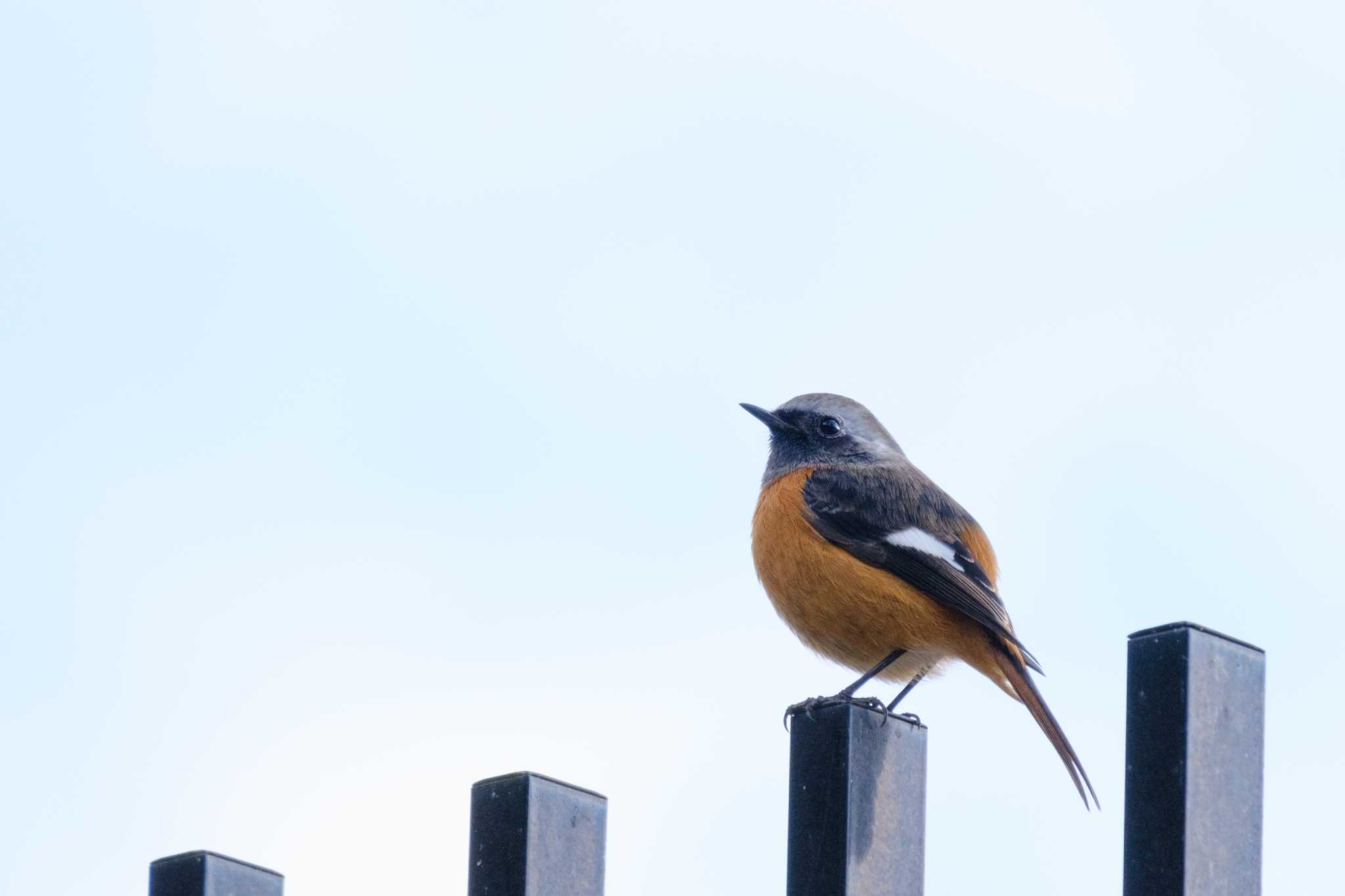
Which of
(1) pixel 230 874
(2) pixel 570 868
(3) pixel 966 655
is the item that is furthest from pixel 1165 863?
(3) pixel 966 655

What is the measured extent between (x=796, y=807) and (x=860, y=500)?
3.60m

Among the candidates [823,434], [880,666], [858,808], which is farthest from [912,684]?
[858,808]

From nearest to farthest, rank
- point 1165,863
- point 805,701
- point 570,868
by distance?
point 1165,863
point 570,868
point 805,701

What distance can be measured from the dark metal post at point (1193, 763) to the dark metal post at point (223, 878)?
1355 millimetres

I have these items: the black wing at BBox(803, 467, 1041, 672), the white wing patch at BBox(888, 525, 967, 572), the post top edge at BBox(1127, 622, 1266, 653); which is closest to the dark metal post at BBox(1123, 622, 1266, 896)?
the post top edge at BBox(1127, 622, 1266, 653)

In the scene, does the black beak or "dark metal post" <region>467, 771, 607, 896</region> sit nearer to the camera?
"dark metal post" <region>467, 771, 607, 896</region>

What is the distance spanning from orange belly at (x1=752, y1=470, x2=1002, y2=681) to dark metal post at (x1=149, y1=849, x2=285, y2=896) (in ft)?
10.3

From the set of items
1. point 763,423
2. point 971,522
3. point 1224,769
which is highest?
point 763,423

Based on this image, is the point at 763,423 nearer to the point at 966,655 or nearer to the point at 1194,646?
the point at 966,655

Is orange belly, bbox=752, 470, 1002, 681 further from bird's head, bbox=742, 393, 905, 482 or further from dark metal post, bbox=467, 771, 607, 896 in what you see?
dark metal post, bbox=467, 771, 607, 896

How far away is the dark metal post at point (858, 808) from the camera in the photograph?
266 centimetres

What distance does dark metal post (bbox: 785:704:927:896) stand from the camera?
2664mm

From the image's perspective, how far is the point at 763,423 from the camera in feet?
24.5

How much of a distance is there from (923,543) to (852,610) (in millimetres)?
435
